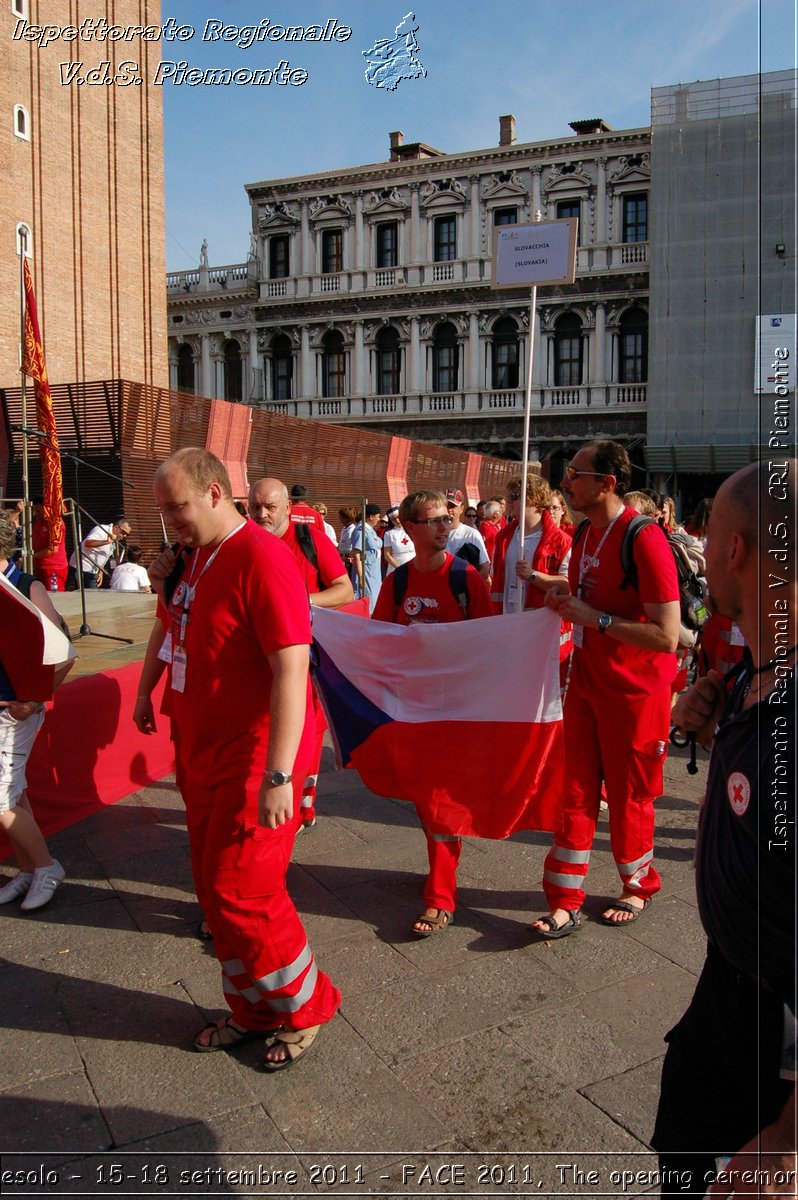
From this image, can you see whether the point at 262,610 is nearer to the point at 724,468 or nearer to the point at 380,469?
the point at 380,469

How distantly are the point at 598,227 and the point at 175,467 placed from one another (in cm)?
3844

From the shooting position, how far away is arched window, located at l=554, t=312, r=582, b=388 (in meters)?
38.8

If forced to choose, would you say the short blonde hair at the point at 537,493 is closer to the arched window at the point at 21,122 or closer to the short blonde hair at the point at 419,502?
the short blonde hair at the point at 419,502

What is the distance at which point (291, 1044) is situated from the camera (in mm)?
3021

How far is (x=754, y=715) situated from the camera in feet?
5.45

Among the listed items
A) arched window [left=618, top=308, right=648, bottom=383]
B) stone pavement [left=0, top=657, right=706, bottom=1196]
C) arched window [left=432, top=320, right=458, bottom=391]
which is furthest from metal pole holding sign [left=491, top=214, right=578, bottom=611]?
arched window [left=432, top=320, right=458, bottom=391]

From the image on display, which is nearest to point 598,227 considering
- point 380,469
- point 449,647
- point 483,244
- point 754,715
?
point 483,244

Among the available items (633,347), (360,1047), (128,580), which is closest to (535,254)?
(360,1047)

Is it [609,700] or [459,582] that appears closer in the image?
[609,700]

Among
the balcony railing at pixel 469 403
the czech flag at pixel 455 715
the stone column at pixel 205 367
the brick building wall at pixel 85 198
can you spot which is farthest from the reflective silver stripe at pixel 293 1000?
the stone column at pixel 205 367

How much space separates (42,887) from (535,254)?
155 inches

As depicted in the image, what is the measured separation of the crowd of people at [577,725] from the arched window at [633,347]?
3410 centimetres

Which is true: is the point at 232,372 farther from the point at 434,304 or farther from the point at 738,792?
the point at 738,792

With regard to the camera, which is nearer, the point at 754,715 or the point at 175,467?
the point at 754,715
